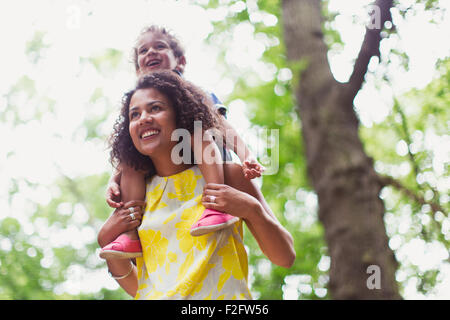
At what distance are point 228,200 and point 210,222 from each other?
0.34 ft

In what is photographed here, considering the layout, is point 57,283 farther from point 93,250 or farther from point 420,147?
point 420,147

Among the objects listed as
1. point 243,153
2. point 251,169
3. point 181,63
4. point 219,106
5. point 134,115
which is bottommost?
point 251,169

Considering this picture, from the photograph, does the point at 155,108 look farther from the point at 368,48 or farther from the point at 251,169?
the point at 368,48

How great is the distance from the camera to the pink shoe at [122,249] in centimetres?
145

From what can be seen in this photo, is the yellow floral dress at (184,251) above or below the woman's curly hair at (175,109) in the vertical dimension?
below

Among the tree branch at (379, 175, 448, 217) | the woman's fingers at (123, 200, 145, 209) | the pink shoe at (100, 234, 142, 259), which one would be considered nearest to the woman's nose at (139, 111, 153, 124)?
the woman's fingers at (123, 200, 145, 209)

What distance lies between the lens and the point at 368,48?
8.75 feet

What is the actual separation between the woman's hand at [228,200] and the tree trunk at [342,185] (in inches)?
67.9

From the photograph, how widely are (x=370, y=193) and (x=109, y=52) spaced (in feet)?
18.5

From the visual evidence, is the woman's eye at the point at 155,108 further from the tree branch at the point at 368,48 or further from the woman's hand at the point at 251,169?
the tree branch at the point at 368,48

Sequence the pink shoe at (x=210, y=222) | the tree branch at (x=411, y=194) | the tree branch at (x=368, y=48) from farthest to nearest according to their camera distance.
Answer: the tree branch at (x=411, y=194), the tree branch at (x=368, y=48), the pink shoe at (x=210, y=222)

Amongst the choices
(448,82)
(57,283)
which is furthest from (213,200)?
(57,283)

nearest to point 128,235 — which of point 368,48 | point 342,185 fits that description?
point 368,48

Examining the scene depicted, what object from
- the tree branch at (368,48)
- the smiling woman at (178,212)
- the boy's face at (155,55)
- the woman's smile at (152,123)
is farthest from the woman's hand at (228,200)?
the tree branch at (368,48)
